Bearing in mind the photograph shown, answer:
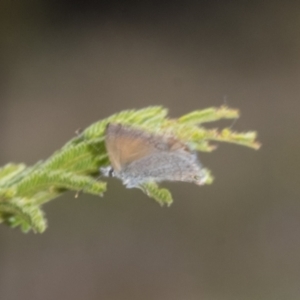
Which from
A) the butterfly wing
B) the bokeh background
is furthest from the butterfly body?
the bokeh background

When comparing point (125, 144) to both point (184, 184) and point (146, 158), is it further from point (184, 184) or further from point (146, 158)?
point (184, 184)

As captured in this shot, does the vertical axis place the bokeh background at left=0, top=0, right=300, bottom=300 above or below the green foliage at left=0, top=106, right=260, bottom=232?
above

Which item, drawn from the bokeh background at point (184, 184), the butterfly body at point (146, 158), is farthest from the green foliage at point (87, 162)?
the bokeh background at point (184, 184)

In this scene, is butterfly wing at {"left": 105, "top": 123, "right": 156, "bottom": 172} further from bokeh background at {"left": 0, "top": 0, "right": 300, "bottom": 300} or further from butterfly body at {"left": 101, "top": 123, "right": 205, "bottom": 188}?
bokeh background at {"left": 0, "top": 0, "right": 300, "bottom": 300}

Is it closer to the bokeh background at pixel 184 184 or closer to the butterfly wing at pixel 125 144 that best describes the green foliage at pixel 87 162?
the butterfly wing at pixel 125 144

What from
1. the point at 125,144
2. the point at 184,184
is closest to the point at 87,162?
the point at 125,144

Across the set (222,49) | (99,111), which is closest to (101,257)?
(99,111)
